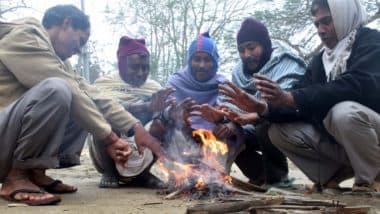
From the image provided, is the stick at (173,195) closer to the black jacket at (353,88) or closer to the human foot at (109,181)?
the human foot at (109,181)

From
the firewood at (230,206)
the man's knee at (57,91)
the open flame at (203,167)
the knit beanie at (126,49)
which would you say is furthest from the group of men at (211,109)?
the firewood at (230,206)

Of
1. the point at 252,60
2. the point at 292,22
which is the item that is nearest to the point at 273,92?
the point at 252,60

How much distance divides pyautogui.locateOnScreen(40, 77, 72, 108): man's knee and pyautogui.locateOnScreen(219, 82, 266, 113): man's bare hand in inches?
44.4

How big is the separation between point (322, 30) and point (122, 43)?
7.03 feet

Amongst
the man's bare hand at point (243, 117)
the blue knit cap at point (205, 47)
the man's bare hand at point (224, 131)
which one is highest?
the blue knit cap at point (205, 47)

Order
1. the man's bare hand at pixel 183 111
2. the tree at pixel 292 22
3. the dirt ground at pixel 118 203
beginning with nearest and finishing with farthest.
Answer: the dirt ground at pixel 118 203, the man's bare hand at pixel 183 111, the tree at pixel 292 22

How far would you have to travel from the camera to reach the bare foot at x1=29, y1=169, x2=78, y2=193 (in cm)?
367

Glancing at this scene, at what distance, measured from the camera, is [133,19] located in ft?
59.8

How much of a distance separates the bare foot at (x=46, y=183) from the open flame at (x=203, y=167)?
2.62 feet

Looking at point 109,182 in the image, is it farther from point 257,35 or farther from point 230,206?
point 230,206

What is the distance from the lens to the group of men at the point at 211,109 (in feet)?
10.9

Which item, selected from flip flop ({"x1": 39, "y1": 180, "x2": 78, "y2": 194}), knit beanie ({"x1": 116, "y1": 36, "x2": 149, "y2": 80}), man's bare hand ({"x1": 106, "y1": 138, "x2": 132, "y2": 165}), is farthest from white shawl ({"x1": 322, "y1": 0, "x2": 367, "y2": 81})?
flip flop ({"x1": 39, "y1": 180, "x2": 78, "y2": 194})

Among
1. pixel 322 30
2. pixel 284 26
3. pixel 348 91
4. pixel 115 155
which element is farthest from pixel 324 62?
pixel 284 26

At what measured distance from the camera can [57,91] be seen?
3.28 m
